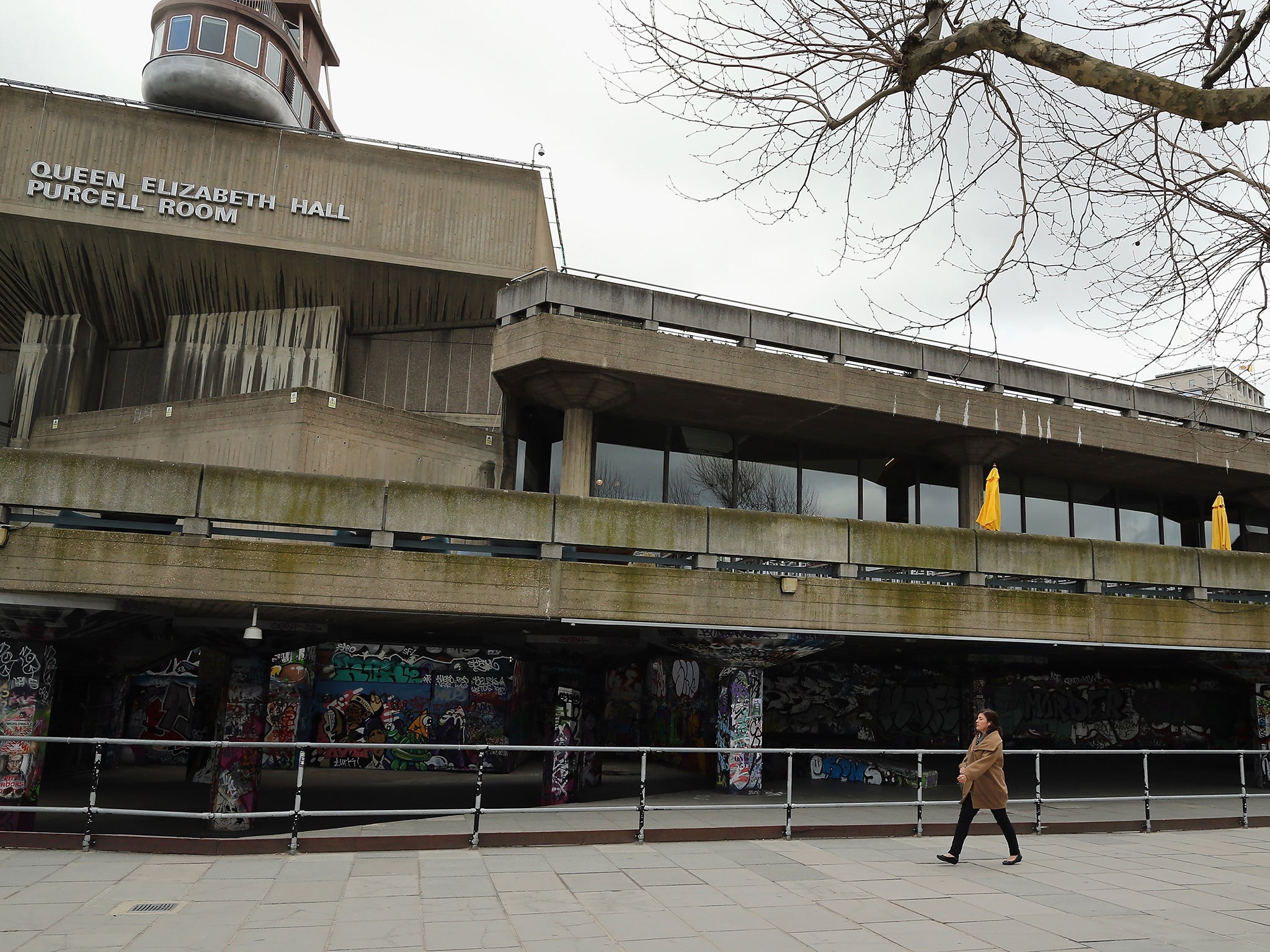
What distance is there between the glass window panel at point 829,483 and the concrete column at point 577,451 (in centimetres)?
552

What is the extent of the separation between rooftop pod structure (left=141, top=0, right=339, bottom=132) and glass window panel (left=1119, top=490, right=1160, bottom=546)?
2342 cm

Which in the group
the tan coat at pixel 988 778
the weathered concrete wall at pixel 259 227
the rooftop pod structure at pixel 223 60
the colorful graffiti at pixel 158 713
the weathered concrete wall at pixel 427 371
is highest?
the rooftop pod structure at pixel 223 60

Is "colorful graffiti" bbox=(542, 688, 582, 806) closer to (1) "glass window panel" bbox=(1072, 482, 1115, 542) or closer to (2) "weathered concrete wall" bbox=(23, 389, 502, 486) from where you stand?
(2) "weathered concrete wall" bbox=(23, 389, 502, 486)

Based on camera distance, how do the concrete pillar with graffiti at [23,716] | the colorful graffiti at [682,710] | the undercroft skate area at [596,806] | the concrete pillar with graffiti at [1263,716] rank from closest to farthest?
the undercroft skate area at [596,806]
the concrete pillar with graffiti at [23,716]
the colorful graffiti at [682,710]
the concrete pillar with graffiti at [1263,716]

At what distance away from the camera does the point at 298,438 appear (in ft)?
61.2

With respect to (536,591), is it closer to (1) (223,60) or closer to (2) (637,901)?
(2) (637,901)

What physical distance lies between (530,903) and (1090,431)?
1914 centimetres

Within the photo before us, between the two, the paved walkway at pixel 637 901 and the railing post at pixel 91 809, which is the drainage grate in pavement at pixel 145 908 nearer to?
the paved walkway at pixel 637 901

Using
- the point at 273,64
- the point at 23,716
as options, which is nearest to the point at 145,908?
the point at 23,716

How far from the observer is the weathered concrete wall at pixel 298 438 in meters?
18.9

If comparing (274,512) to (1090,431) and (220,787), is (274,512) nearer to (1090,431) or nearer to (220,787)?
(220,787)

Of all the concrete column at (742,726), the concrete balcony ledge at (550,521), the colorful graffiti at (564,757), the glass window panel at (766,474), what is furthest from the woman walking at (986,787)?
the glass window panel at (766,474)

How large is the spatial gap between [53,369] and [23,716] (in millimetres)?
15000

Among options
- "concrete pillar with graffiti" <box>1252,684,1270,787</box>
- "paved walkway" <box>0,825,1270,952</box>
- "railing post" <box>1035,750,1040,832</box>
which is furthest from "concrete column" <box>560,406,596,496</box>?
"concrete pillar with graffiti" <box>1252,684,1270,787</box>
